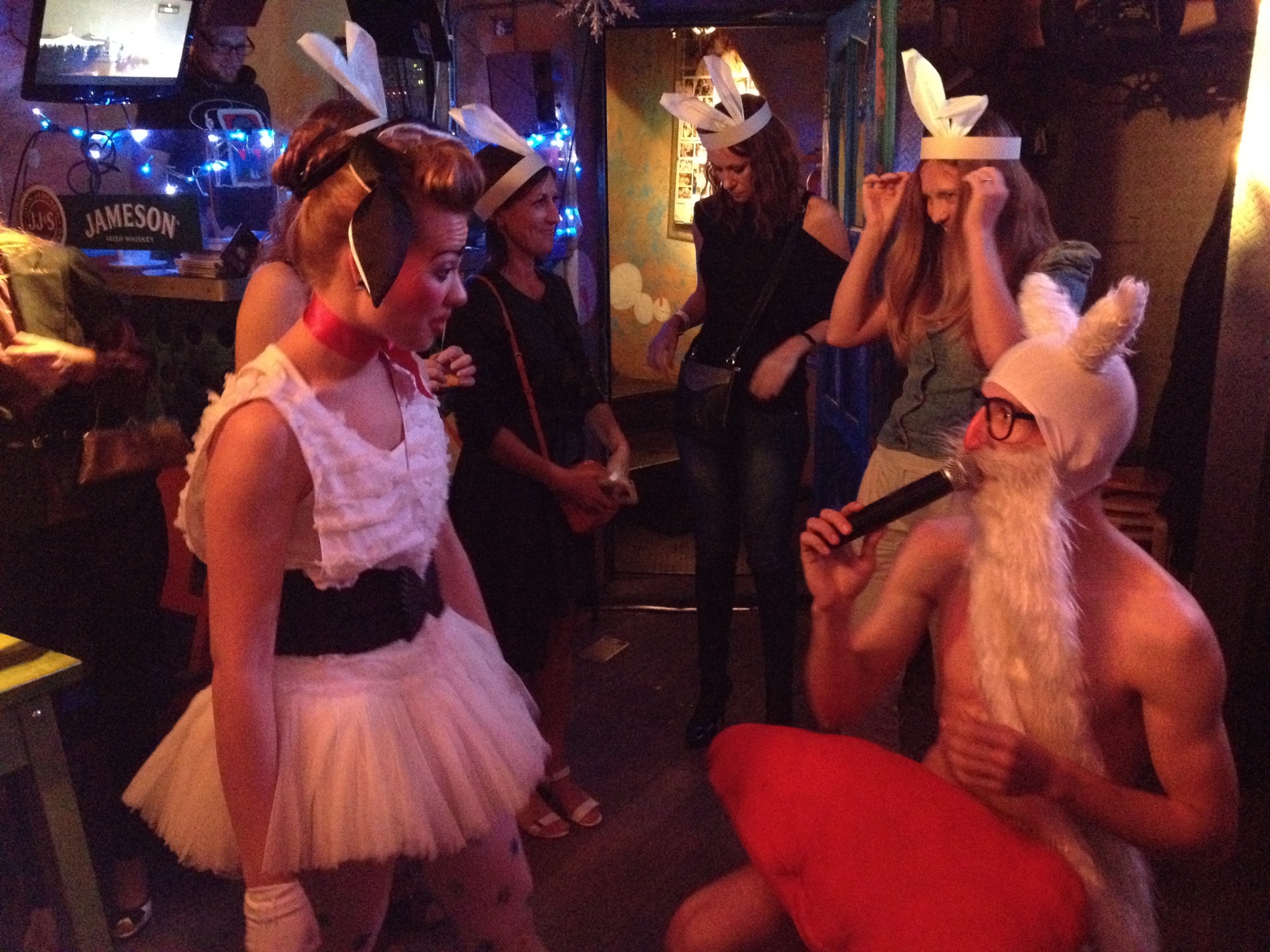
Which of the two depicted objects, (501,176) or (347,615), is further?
(501,176)

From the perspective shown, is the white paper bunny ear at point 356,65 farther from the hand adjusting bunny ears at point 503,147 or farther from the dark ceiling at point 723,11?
the dark ceiling at point 723,11

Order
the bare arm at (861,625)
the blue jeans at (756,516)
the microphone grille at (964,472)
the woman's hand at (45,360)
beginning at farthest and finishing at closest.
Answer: the blue jeans at (756,516) → the woman's hand at (45,360) → the bare arm at (861,625) → the microphone grille at (964,472)

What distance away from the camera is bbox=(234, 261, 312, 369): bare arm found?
180 cm

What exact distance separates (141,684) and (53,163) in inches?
75.7

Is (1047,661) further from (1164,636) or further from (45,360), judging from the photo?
(45,360)

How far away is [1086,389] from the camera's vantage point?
1329mm

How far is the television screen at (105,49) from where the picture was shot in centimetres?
294

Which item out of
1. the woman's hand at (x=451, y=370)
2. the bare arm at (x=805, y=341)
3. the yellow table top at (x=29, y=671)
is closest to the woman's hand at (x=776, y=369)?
the bare arm at (x=805, y=341)

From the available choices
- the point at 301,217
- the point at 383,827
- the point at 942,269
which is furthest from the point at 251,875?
the point at 942,269

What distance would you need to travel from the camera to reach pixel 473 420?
94.7 inches

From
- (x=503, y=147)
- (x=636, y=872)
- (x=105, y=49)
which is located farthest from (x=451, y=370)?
(x=105, y=49)

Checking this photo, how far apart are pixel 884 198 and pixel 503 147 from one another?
97 cm

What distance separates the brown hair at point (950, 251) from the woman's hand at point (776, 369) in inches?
12.8

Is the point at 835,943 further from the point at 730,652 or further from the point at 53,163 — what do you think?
the point at 53,163
